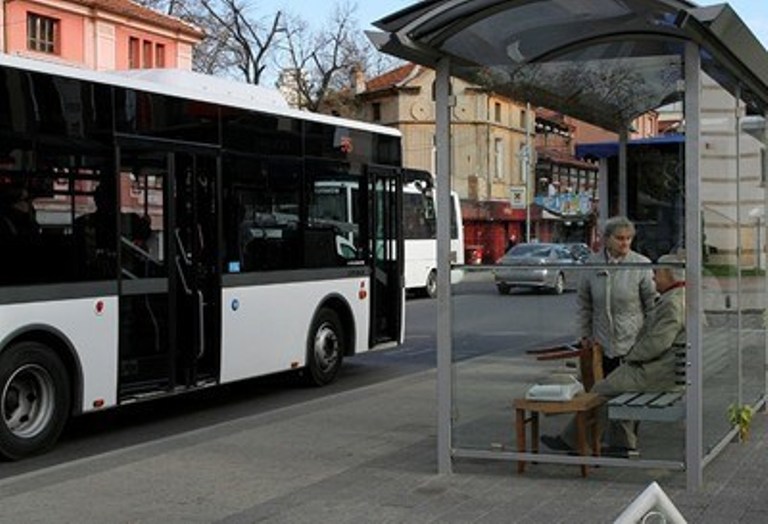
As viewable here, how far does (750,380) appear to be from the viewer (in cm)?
915

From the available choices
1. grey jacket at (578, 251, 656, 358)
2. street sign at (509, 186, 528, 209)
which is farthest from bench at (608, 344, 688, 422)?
street sign at (509, 186, 528, 209)

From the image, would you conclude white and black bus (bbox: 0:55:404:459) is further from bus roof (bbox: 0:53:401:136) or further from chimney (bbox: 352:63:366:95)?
chimney (bbox: 352:63:366:95)

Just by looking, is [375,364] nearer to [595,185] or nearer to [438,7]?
[595,185]

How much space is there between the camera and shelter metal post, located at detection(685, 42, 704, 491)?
6.70m

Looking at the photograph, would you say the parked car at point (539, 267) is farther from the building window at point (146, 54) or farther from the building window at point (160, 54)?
the building window at point (160, 54)

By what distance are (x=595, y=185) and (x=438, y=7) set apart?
3.82 metres

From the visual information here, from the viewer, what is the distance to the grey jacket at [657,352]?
721cm

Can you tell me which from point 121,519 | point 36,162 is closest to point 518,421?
point 121,519

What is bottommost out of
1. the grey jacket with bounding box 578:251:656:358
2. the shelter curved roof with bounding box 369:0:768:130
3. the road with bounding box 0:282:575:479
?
the road with bounding box 0:282:575:479

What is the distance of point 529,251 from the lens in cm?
805

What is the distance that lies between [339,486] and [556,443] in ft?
5.17

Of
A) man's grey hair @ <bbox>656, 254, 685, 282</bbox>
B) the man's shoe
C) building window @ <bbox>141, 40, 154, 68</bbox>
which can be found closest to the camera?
man's grey hair @ <bbox>656, 254, 685, 282</bbox>

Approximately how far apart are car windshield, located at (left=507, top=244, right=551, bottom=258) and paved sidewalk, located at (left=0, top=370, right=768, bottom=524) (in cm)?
154

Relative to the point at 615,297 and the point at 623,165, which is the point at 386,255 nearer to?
the point at 623,165
